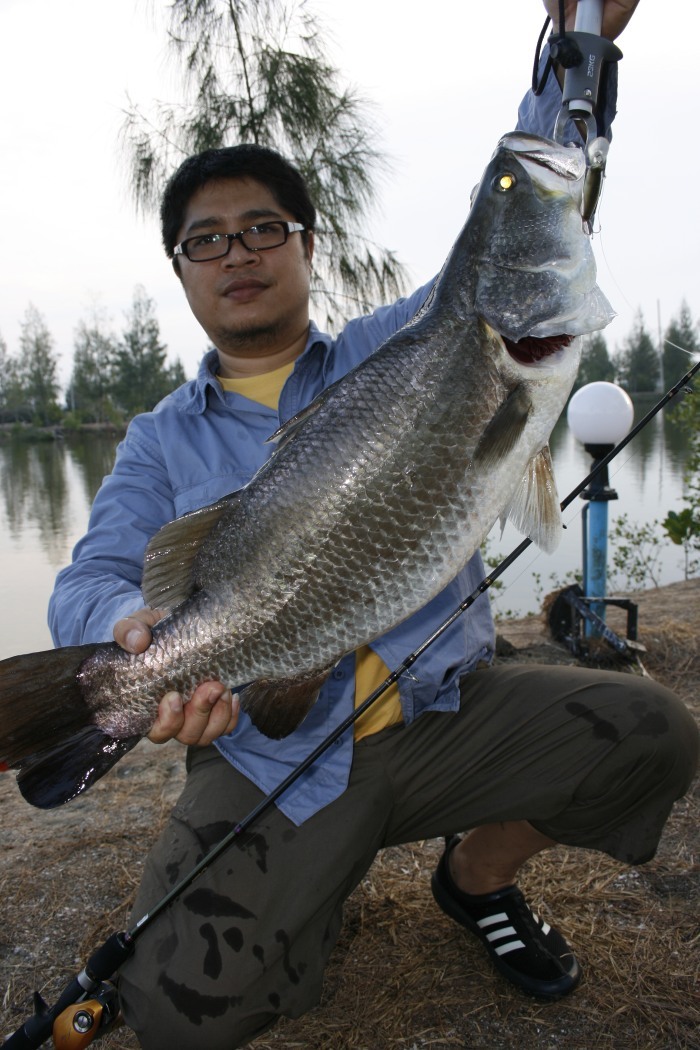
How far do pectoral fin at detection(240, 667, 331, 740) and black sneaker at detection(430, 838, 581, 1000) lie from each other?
1.06 m

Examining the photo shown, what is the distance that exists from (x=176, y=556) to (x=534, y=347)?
1.18m

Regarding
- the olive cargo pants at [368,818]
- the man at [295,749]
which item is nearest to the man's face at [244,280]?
the man at [295,749]

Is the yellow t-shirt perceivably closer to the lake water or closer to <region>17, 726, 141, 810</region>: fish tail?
<region>17, 726, 141, 810</region>: fish tail

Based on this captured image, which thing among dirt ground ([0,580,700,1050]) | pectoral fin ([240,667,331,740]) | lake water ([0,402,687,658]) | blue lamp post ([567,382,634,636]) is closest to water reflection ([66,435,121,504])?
lake water ([0,402,687,658])

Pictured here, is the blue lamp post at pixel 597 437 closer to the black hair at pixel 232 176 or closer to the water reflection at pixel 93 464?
the black hair at pixel 232 176

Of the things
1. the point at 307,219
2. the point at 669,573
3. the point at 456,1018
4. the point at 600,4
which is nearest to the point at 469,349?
the point at 600,4

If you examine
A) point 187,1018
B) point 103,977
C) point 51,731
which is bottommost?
point 187,1018

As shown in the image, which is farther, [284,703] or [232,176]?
[232,176]

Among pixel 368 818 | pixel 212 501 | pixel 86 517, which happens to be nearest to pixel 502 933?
pixel 368 818

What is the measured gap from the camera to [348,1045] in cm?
227

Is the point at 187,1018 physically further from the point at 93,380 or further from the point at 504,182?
the point at 93,380

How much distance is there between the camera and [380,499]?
201 cm

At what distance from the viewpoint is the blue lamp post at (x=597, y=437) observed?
4887mm

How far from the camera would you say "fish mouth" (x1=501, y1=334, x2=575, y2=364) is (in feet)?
6.57
